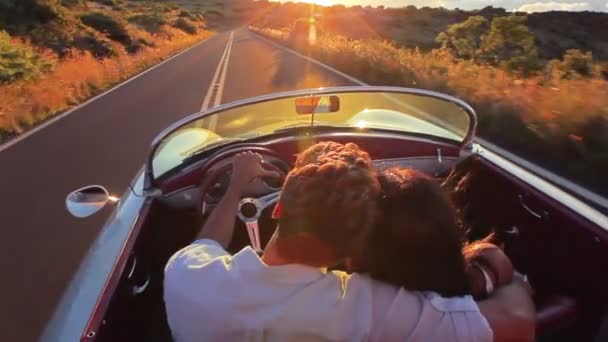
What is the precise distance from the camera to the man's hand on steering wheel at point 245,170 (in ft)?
6.77

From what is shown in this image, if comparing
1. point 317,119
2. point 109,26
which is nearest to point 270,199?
point 317,119

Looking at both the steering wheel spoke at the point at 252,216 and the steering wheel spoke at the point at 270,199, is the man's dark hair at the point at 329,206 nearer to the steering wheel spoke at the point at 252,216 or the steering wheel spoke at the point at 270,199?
the steering wheel spoke at the point at 252,216

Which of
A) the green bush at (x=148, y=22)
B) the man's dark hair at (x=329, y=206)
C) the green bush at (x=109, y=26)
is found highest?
the man's dark hair at (x=329, y=206)

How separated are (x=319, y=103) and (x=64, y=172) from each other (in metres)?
6.01

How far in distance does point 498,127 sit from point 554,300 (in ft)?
23.3

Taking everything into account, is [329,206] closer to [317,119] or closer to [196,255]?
[196,255]

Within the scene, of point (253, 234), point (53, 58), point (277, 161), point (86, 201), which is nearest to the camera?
point (253, 234)

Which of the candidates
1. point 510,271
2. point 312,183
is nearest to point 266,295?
point 312,183

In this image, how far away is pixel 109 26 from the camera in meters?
34.8

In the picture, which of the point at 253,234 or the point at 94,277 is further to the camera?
the point at 253,234

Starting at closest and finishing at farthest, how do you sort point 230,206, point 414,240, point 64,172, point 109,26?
point 414,240, point 230,206, point 64,172, point 109,26

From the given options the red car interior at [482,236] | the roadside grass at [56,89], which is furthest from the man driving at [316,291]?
the roadside grass at [56,89]

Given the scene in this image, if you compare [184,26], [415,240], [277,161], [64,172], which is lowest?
[184,26]

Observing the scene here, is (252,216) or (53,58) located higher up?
(252,216)
